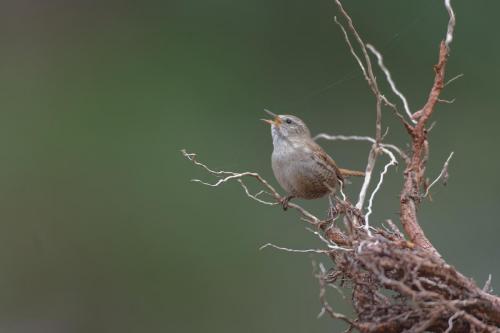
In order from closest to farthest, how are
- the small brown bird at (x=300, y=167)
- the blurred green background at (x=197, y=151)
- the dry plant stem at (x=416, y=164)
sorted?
the dry plant stem at (x=416, y=164) → the small brown bird at (x=300, y=167) → the blurred green background at (x=197, y=151)

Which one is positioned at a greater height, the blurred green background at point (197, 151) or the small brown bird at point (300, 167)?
the blurred green background at point (197, 151)

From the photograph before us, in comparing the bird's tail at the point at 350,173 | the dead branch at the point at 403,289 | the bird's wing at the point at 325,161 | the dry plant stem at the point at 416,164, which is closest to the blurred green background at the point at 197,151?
the bird's tail at the point at 350,173

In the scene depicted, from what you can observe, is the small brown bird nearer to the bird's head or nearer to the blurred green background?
the bird's head

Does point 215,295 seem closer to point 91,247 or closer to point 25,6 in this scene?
point 91,247

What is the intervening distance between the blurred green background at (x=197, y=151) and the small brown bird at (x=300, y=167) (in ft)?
5.52

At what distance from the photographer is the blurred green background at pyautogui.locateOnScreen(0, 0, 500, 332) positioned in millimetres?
6688

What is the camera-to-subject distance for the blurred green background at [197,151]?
6.69 metres

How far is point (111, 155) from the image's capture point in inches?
333

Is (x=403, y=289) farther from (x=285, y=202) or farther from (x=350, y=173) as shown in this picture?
(x=350, y=173)

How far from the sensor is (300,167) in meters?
4.15

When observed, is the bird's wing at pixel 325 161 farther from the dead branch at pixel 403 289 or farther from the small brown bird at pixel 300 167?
the dead branch at pixel 403 289

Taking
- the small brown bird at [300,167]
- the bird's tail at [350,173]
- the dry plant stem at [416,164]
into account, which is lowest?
the dry plant stem at [416,164]

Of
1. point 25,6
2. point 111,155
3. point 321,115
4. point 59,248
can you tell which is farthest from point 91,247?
point 25,6

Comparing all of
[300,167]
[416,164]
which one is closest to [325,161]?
[300,167]
